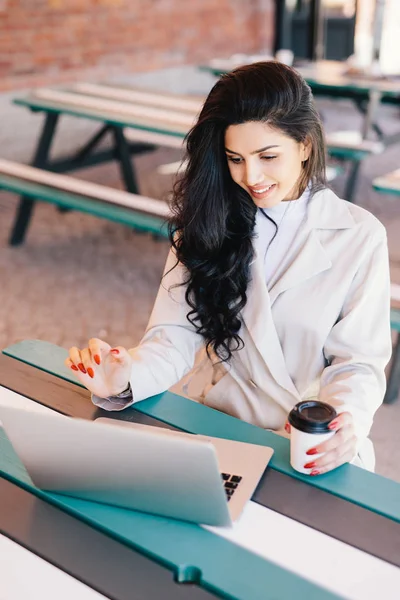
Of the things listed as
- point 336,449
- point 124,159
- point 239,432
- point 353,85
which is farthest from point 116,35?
point 336,449

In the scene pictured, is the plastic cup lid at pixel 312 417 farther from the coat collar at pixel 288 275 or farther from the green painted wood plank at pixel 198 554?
the coat collar at pixel 288 275

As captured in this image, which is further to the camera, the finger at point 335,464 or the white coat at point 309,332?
the white coat at point 309,332

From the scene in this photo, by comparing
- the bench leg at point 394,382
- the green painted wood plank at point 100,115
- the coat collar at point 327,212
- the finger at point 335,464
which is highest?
the green painted wood plank at point 100,115

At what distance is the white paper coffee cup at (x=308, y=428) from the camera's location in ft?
3.73

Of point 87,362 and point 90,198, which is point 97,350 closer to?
point 87,362

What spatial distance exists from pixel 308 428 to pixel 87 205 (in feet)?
8.35

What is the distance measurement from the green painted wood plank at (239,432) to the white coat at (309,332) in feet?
0.21

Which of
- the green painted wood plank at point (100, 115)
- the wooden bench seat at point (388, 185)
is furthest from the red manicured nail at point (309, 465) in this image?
the green painted wood plank at point (100, 115)

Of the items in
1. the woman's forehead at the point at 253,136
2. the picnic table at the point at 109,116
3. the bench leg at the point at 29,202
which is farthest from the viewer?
the bench leg at the point at 29,202

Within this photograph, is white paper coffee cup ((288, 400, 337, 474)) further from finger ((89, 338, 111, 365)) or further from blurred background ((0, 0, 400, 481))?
blurred background ((0, 0, 400, 481))

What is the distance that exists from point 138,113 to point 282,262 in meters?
2.70

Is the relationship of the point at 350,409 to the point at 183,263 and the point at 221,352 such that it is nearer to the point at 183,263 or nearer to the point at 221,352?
the point at 221,352

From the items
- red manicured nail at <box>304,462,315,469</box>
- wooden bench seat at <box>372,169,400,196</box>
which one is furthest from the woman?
wooden bench seat at <box>372,169,400,196</box>

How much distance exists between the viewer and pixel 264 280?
4.97ft
